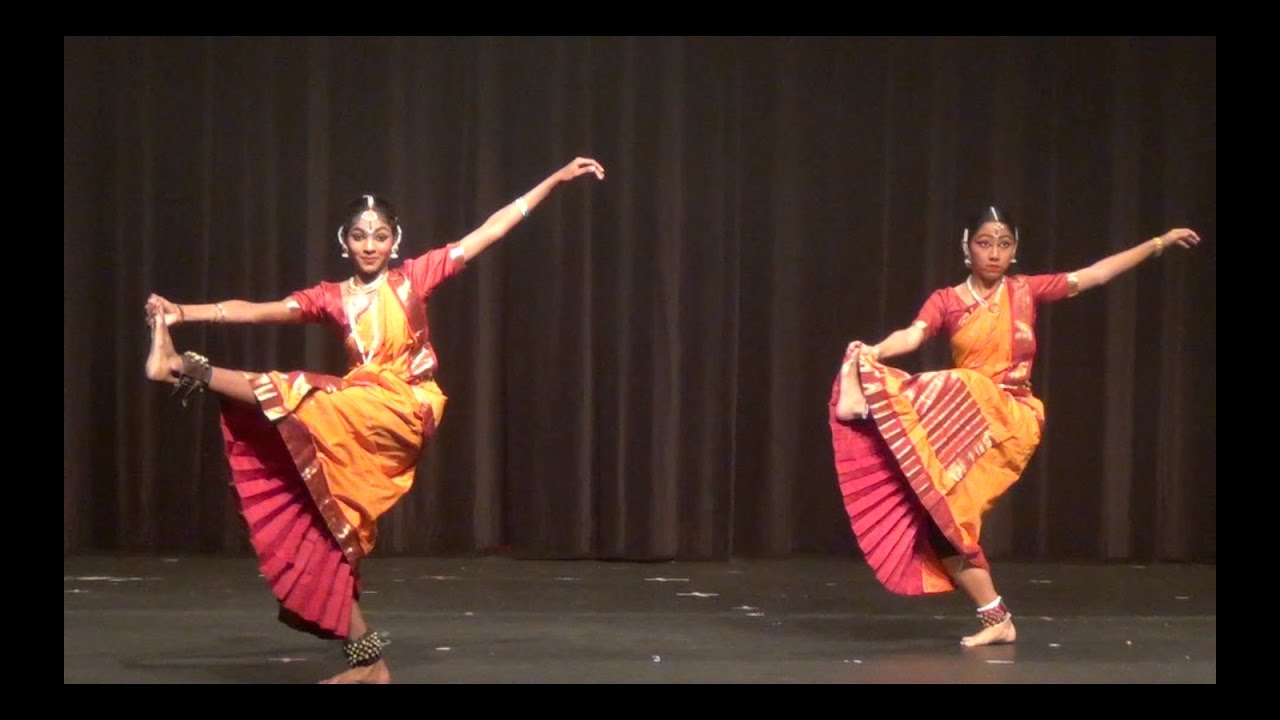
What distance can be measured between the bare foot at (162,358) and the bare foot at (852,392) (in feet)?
5.43

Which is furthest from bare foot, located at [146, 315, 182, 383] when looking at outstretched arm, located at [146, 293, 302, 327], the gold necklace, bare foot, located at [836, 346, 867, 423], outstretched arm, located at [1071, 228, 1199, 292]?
outstretched arm, located at [1071, 228, 1199, 292]

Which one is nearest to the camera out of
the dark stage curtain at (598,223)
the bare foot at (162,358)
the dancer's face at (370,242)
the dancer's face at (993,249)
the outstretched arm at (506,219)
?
the bare foot at (162,358)

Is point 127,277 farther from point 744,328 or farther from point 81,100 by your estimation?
point 744,328

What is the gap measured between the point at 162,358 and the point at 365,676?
0.83 m

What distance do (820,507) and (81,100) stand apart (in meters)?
3.07

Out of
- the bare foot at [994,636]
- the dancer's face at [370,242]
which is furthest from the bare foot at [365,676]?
the bare foot at [994,636]

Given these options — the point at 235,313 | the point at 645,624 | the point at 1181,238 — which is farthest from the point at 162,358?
the point at 1181,238

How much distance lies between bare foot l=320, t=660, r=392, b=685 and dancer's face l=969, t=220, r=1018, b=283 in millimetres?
1880

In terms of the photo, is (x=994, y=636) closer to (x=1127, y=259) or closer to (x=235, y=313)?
(x=1127, y=259)

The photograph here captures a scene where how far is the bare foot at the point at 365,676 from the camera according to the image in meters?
3.41

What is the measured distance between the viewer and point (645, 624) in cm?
429

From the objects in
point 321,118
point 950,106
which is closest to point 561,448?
point 321,118

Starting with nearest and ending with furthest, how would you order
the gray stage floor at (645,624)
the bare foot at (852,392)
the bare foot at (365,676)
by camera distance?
the bare foot at (365,676) < the gray stage floor at (645,624) < the bare foot at (852,392)

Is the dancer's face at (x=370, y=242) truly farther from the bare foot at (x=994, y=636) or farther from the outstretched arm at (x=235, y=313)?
the bare foot at (x=994, y=636)
